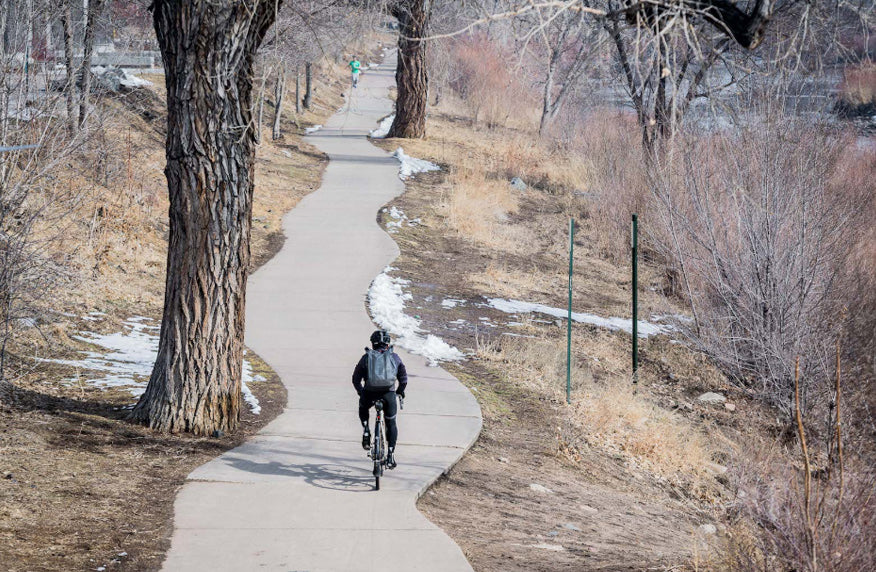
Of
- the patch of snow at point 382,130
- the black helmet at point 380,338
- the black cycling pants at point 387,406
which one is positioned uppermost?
the patch of snow at point 382,130

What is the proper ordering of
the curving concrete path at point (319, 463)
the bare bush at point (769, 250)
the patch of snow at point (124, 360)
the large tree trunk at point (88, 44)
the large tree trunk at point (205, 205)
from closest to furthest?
the curving concrete path at point (319, 463), the large tree trunk at point (205, 205), the patch of snow at point (124, 360), the bare bush at point (769, 250), the large tree trunk at point (88, 44)

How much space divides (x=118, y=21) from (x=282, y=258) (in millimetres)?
11744

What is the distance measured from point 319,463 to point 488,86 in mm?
34699

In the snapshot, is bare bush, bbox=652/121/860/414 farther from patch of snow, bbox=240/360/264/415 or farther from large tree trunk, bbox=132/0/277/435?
patch of snow, bbox=240/360/264/415

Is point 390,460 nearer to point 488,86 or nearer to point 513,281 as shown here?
point 513,281

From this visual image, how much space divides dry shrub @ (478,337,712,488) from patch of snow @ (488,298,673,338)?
2692 millimetres

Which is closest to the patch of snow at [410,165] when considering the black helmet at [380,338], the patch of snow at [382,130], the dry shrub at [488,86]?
the patch of snow at [382,130]

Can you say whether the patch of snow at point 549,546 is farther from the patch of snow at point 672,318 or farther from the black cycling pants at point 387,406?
the patch of snow at point 672,318

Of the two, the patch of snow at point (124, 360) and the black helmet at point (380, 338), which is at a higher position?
the black helmet at point (380, 338)

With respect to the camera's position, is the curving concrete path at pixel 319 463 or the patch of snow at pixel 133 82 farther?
the patch of snow at pixel 133 82

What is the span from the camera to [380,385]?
26.3ft

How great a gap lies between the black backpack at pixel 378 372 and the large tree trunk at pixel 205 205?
1.83m

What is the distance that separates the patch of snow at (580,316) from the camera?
16844 millimetres

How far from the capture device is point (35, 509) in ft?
22.6
